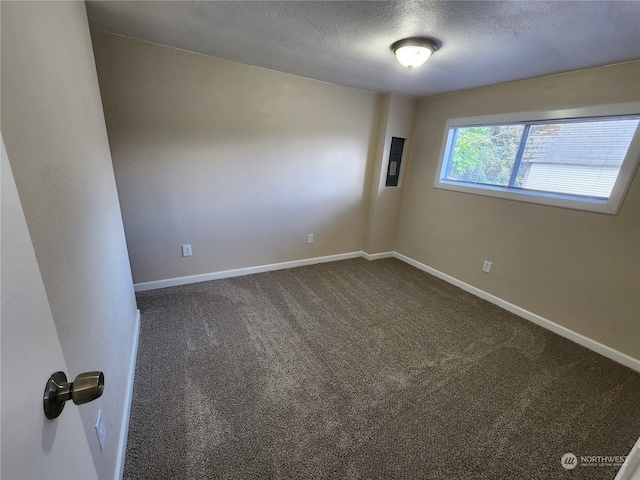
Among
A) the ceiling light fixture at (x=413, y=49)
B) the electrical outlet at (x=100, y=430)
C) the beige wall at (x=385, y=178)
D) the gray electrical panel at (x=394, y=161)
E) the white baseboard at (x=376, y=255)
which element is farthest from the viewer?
the white baseboard at (x=376, y=255)

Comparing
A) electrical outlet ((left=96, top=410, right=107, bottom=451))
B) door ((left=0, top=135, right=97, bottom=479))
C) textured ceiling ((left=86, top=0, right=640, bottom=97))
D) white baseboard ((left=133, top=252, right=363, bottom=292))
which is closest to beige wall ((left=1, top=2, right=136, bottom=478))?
electrical outlet ((left=96, top=410, right=107, bottom=451))

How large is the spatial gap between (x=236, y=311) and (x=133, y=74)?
208cm

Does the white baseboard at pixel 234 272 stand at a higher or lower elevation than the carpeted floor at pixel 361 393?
higher

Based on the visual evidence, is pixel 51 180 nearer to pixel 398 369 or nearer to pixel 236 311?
pixel 236 311

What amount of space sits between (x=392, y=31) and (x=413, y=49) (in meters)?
0.20

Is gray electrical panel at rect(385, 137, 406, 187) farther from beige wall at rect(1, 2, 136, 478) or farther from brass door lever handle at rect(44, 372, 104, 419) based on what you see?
brass door lever handle at rect(44, 372, 104, 419)

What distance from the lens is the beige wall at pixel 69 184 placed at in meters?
0.69

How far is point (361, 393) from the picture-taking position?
5.40 ft

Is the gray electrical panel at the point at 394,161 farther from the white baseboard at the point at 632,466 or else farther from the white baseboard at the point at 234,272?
the white baseboard at the point at 632,466

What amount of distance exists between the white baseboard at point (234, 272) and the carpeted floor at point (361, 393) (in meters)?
0.10

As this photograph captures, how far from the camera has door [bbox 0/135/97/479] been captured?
0.34 m

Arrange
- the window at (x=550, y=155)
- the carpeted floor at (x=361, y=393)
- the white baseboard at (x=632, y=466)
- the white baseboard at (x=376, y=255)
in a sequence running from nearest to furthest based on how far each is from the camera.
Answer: the white baseboard at (x=632, y=466) → the carpeted floor at (x=361, y=393) → the window at (x=550, y=155) → the white baseboard at (x=376, y=255)

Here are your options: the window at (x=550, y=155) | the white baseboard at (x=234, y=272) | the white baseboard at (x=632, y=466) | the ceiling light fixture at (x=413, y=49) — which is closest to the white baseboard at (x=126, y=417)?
the white baseboard at (x=234, y=272)

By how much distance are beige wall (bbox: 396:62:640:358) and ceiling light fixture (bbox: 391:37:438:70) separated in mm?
1248
